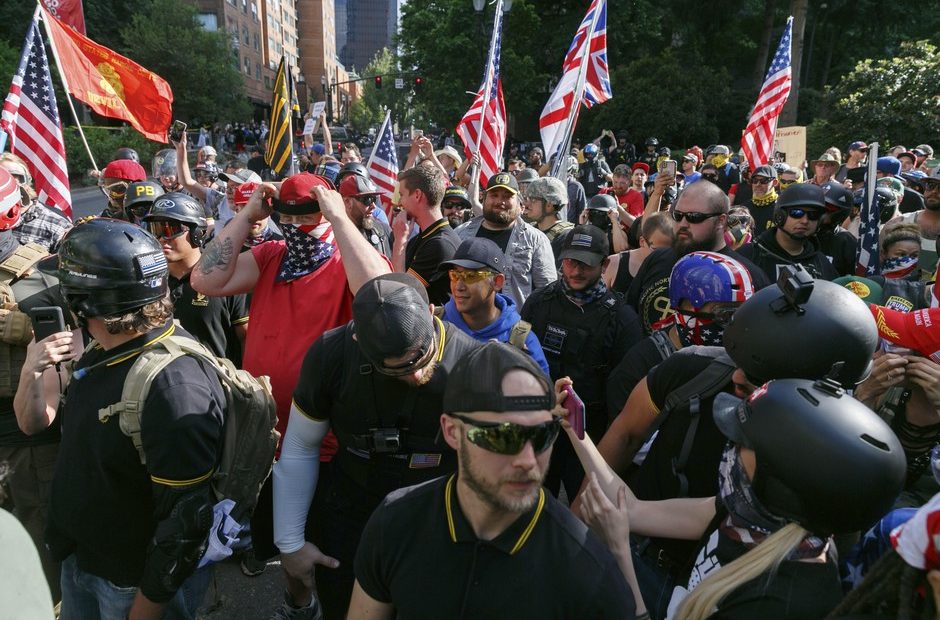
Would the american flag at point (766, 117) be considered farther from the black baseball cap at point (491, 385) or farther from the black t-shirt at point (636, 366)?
the black baseball cap at point (491, 385)

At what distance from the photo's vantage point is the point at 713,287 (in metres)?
2.79

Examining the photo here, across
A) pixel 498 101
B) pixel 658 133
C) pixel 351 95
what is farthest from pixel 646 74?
Result: pixel 351 95

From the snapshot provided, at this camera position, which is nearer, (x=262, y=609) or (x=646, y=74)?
(x=262, y=609)

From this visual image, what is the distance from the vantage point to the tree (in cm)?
3707

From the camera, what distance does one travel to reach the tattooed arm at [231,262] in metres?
3.44

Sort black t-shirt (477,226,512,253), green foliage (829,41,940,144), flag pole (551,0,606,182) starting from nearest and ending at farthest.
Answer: black t-shirt (477,226,512,253), flag pole (551,0,606,182), green foliage (829,41,940,144)

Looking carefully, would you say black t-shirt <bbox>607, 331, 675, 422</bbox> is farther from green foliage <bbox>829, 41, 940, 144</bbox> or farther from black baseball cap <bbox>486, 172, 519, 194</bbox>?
green foliage <bbox>829, 41, 940, 144</bbox>

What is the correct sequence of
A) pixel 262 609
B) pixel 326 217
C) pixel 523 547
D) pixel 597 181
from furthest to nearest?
1. pixel 597 181
2. pixel 262 609
3. pixel 326 217
4. pixel 523 547

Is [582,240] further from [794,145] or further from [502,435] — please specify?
[794,145]

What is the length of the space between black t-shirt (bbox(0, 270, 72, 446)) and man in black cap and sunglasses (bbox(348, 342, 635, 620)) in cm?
225

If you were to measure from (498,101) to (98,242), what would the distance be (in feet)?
23.6

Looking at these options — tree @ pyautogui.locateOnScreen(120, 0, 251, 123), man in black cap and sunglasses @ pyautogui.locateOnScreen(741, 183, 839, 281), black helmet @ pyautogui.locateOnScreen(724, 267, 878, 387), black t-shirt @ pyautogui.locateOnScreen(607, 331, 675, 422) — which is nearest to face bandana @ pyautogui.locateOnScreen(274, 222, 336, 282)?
black t-shirt @ pyautogui.locateOnScreen(607, 331, 675, 422)

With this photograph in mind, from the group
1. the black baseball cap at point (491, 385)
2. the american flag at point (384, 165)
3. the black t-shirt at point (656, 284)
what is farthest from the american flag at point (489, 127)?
the black baseball cap at point (491, 385)

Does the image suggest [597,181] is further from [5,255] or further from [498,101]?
[5,255]
